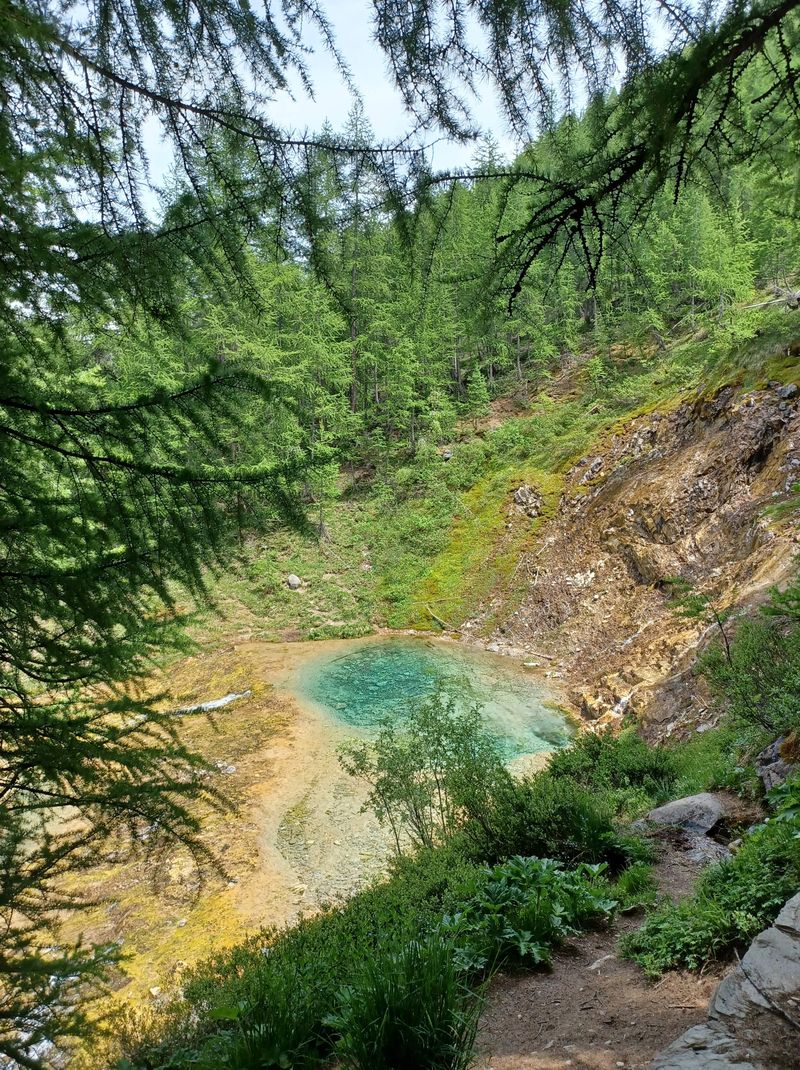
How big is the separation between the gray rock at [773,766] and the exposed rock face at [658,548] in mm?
3692

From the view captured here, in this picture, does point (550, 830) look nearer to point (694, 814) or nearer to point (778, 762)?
point (694, 814)

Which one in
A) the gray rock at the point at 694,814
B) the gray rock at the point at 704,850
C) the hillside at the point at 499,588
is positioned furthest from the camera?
the hillside at the point at 499,588

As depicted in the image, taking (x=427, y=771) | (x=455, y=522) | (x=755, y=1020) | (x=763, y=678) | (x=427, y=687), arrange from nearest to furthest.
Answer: (x=755, y=1020), (x=763, y=678), (x=427, y=771), (x=427, y=687), (x=455, y=522)

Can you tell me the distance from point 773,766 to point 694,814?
85cm

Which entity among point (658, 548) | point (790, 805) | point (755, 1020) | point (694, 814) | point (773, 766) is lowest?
point (658, 548)

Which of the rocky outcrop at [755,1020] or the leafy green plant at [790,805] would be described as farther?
the leafy green plant at [790,805]

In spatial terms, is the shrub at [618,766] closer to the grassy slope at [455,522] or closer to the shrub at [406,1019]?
the shrub at [406,1019]

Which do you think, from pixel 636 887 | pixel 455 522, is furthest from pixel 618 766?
pixel 455 522

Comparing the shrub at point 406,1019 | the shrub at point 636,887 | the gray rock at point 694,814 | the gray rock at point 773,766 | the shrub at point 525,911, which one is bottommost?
the gray rock at point 694,814

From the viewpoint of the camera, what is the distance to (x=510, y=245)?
278 cm

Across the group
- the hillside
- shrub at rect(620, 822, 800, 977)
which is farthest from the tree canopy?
shrub at rect(620, 822, 800, 977)

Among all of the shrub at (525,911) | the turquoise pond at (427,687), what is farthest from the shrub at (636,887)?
the turquoise pond at (427,687)

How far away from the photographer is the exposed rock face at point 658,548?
1134cm

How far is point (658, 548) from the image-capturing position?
589 inches
